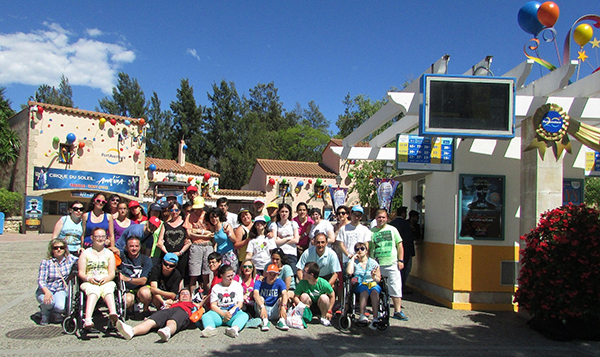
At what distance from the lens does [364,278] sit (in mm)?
6262

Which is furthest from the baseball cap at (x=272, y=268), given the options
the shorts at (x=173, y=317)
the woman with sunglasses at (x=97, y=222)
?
the woman with sunglasses at (x=97, y=222)

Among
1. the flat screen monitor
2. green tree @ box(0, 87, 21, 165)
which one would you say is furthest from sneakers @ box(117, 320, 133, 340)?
green tree @ box(0, 87, 21, 165)

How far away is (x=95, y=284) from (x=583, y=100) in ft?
23.8

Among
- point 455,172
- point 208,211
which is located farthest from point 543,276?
point 208,211

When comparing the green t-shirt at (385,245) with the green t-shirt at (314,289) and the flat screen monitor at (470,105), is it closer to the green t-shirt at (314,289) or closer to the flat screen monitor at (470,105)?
the green t-shirt at (314,289)

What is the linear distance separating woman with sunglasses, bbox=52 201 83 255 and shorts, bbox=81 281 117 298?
3.70 ft

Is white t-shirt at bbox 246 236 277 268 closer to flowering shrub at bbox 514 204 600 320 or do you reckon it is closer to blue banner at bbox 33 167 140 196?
flowering shrub at bbox 514 204 600 320

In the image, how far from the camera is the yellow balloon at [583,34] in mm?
7812

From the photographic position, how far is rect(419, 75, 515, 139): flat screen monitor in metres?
6.11

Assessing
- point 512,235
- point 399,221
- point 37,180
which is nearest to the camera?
point 512,235

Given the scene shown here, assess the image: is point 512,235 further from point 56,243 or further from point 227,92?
point 227,92

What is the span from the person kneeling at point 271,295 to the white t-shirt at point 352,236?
1249 mm

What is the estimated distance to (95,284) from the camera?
17.9ft

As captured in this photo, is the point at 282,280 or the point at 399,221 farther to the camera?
the point at 399,221
